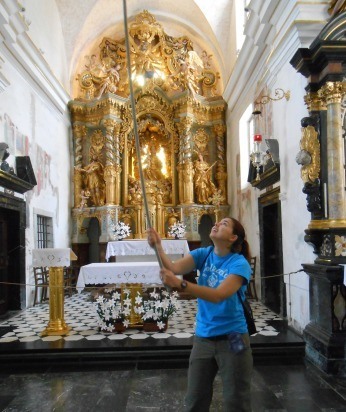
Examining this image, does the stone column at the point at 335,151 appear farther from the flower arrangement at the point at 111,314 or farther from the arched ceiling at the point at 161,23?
the arched ceiling at the point at 161,23

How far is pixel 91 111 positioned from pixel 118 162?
1827 millimetres

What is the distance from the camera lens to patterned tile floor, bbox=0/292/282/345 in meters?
6.27

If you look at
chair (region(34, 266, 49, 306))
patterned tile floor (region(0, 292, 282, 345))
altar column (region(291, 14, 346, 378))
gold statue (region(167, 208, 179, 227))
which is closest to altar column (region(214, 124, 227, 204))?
gold statue (region(167, 208, 179, 227))

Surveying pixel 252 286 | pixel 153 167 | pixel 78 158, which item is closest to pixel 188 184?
pixel 153 167

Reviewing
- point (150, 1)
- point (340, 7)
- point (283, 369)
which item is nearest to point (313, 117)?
point (340, 7)

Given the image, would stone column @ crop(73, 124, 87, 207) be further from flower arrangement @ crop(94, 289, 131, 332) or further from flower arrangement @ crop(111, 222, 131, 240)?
flower arrangement @ crop(94, 289, 131, 332)

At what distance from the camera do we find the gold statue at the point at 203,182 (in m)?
13.0

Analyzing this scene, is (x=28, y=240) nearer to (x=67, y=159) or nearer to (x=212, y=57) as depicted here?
(x=67, y=159)

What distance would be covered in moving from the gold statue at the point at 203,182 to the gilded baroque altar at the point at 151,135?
0.03 metres

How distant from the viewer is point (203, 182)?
42.9ft

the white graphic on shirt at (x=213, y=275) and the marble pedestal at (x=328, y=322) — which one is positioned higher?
the white graphic on shirt at (x=213, y=275)

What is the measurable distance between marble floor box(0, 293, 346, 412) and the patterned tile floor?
2 centimetres

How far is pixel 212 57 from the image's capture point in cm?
1388

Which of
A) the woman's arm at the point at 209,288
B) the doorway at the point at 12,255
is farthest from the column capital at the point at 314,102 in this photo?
the doorway at the point at 12,255
